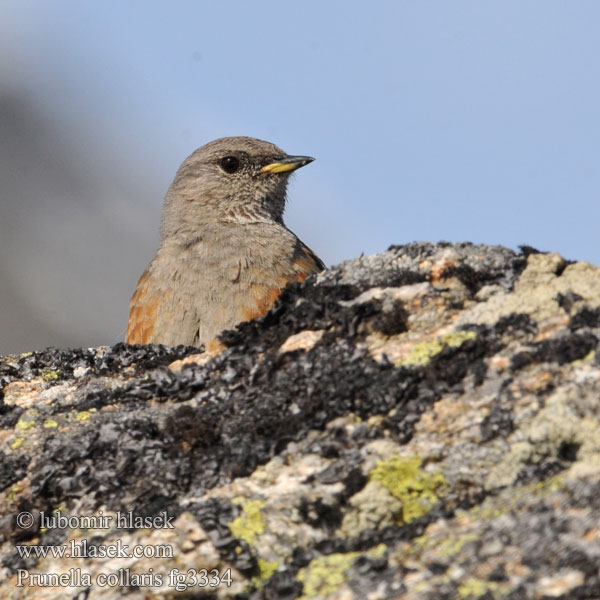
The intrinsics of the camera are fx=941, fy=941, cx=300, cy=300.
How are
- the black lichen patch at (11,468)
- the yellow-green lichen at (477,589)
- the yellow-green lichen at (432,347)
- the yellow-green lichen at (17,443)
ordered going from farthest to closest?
the yellow-green lichen at (17,443) < the black lichen patch at (11,468) < the yellow-green lichen at (432,347) < the yellow-green lichen at (477,589)

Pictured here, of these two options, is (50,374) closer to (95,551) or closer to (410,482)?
(95,551)

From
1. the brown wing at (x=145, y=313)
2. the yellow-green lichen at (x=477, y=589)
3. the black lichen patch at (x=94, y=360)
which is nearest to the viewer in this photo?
the yellow-green lichen at (x=477, y=589)

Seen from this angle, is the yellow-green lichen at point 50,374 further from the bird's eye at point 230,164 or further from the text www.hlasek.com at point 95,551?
the bird's eye at point 230,164

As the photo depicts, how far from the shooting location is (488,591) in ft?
8.73

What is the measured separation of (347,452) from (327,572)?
574mm

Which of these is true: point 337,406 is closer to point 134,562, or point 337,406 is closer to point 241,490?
point 241,490

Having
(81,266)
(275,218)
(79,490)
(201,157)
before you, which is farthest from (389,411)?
(81,266)

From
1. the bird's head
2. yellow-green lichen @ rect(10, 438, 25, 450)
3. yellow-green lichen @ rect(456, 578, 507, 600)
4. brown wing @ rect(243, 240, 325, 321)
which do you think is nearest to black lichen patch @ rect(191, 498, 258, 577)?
yellow-green lichen @ rect(456, 578, 507, 600)

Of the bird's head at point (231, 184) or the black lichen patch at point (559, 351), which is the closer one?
the black lichen patch at point (559, 351)

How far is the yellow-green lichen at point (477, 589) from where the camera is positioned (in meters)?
2.65

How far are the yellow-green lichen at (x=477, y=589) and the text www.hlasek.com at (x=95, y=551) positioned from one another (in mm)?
1166

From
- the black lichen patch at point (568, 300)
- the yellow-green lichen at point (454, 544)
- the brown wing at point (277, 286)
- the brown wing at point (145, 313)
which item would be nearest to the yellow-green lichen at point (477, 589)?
the yellow-green lichen at point (454, 544)

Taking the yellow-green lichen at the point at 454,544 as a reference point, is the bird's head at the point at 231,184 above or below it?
above

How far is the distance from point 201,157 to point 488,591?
24.0 ft
